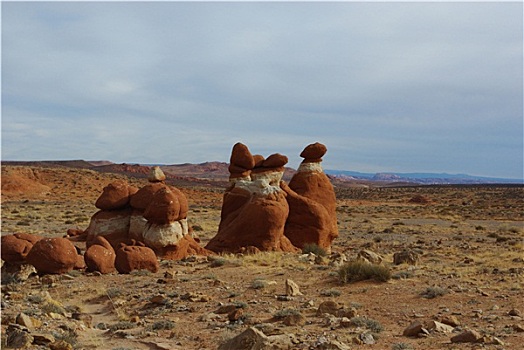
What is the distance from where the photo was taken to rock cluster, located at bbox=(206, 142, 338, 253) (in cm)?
1842

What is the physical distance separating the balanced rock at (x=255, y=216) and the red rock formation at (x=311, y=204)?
0.80m

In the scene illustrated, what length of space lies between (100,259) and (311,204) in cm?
879

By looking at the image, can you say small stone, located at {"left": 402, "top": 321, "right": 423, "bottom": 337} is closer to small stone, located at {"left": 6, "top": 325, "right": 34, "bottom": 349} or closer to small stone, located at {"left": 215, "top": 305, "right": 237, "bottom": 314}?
small stone, located at {"left": 215, "top": 305, "right": 237, "bottom": 314}

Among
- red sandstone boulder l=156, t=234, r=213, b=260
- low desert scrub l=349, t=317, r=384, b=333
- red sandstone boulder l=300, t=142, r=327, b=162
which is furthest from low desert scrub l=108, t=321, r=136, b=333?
red sandstone boulder l=300, t=142, r=327, b=162

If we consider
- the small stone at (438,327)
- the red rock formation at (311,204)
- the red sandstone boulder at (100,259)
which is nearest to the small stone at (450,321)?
the small stone at (438,327)

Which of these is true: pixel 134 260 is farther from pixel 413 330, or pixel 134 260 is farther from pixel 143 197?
pixel 413 330

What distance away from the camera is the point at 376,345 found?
792cm

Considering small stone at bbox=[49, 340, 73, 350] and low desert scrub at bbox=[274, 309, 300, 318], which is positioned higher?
low desert scrub at bbox=[274, 309, 300, 318]

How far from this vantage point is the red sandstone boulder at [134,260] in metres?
15.1

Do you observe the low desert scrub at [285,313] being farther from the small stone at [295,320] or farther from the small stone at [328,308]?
the small stone at [328,308]

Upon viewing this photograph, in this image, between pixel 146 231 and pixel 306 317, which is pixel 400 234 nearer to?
pixel 146 231

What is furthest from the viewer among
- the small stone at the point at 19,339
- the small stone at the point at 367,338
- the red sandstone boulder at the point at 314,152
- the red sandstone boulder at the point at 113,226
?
the red sandstone boulder at the point at 314,152

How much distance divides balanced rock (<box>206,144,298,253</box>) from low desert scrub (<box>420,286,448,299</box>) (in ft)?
25.2

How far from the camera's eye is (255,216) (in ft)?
60.2
